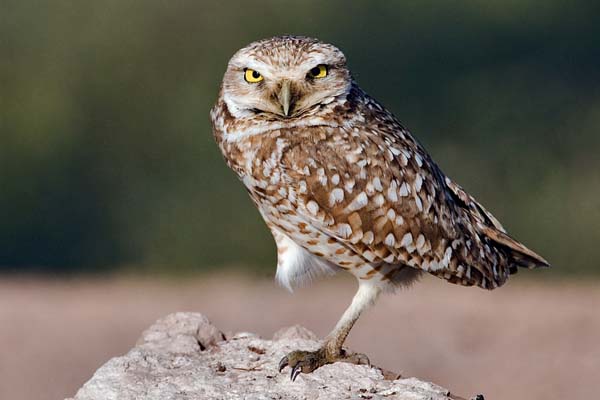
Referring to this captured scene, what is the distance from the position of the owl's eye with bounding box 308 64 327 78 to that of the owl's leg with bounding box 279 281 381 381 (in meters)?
0.97

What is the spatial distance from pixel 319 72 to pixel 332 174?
43 cm

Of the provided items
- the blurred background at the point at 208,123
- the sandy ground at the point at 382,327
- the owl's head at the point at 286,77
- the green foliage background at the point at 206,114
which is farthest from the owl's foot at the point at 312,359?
the green foliage background at the point at 206,114

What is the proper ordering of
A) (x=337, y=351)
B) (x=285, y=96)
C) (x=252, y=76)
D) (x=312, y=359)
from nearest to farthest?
1. (x=285, y=96)
2. (x=252, y=76)
3. (x=312, y=359)
4. (x=337, y=351)

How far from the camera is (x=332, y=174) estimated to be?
5.70 meters

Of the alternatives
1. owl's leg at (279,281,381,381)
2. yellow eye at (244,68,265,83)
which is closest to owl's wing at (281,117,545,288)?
owl's leg at (279,281,381,381)

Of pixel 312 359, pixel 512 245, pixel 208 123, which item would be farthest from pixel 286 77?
pixel 208 123

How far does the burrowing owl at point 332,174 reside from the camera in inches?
221

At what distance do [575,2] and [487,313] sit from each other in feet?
31.8

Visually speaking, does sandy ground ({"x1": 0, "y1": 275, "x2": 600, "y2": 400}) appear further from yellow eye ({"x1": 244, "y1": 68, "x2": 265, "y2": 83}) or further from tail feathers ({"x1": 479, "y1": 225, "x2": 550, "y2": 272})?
yellow eye ({"x1": 244, "y1": 68, "x2": 265, "y2": 83})

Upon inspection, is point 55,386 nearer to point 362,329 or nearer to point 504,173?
point 362,329

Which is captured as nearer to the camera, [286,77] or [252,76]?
[286,77]

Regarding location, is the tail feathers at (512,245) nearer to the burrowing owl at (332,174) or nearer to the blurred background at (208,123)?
the burrowing owl at (332,174)

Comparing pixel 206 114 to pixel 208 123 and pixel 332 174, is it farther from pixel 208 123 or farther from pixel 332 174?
pixel 332 174

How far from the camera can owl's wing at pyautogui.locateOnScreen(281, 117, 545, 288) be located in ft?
18.7
